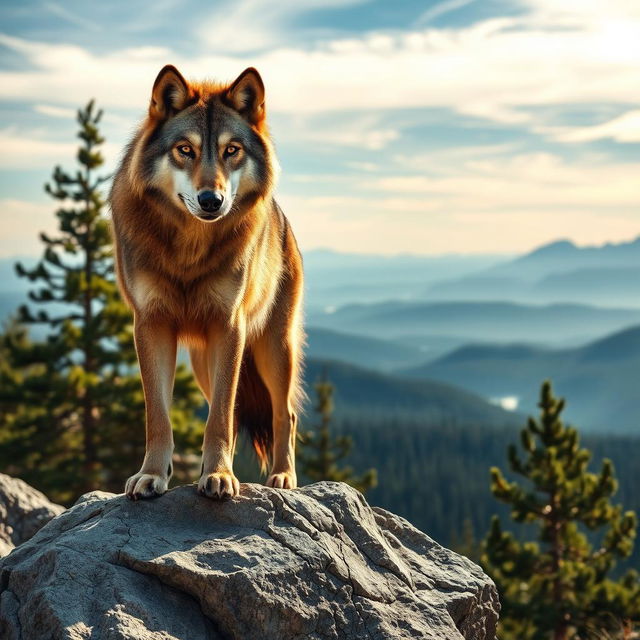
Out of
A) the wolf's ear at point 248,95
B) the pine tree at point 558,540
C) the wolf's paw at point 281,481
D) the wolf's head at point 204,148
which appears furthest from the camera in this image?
the pine tree at point 558,540

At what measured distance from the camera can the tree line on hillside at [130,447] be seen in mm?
23141

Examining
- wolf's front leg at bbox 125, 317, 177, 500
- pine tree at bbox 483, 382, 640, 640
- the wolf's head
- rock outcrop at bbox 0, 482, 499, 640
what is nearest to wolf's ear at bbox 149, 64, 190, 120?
the wolf's head

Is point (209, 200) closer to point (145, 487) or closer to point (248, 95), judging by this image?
point (248, 95)

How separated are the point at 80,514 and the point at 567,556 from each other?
2133 cm

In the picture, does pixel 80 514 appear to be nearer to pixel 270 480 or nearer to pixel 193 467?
pixel 270 480

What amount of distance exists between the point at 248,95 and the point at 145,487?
3045mm

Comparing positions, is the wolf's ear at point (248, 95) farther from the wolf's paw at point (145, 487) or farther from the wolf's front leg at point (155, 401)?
the wolf's paw at point (145, 487)

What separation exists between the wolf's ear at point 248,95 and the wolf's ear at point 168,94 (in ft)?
1.20

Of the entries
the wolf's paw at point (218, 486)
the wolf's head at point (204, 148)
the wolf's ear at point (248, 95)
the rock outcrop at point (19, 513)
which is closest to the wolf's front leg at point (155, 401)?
the wolf's paw at point (218, 486)

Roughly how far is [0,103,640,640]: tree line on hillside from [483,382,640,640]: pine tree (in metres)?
0.04

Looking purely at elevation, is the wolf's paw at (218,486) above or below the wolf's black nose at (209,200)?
below

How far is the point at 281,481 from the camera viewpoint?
734cm

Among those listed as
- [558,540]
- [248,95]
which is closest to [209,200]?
[248,95]

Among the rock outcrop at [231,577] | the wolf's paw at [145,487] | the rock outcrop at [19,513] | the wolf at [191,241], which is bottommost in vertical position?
the rock outcrop at [19,513]
